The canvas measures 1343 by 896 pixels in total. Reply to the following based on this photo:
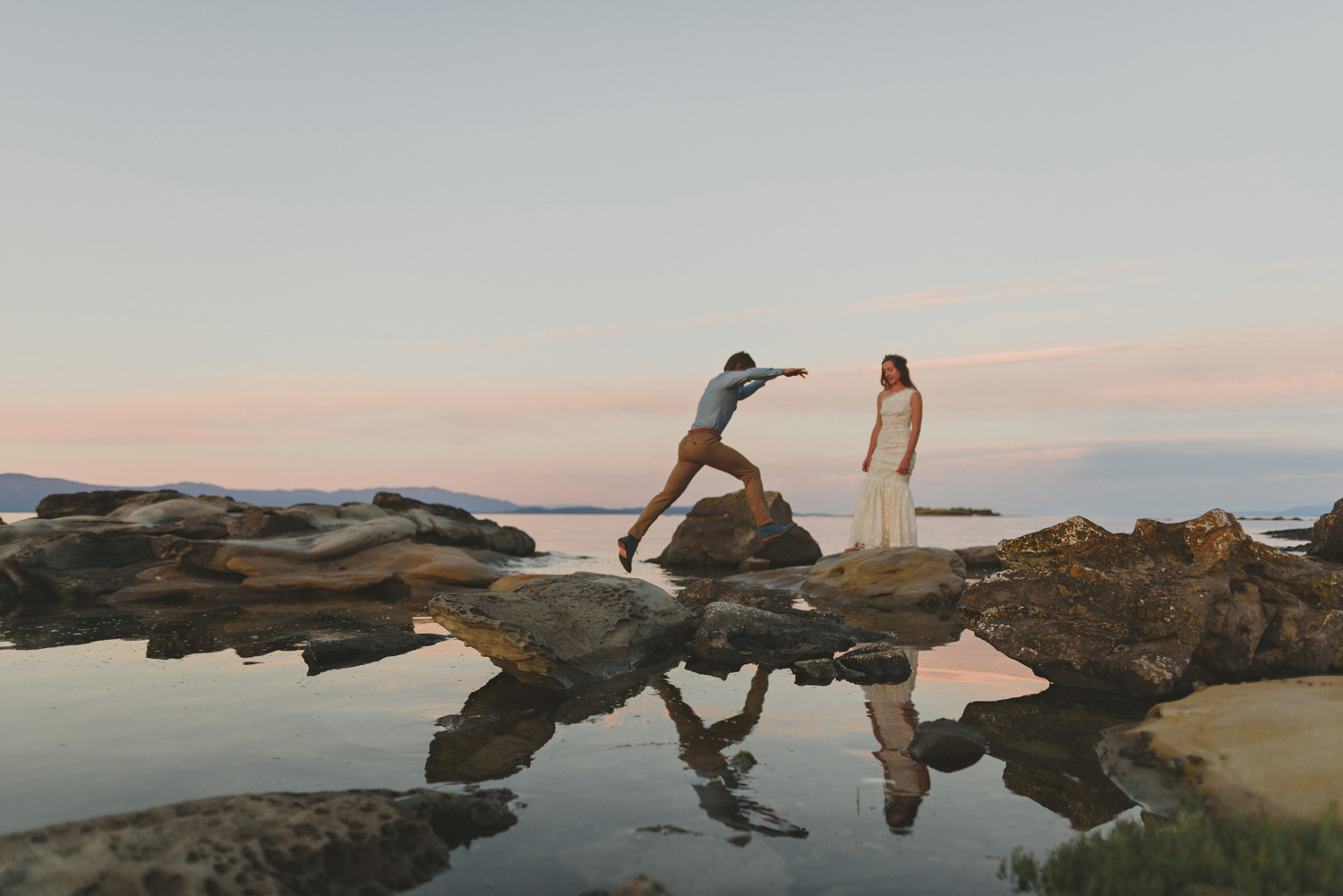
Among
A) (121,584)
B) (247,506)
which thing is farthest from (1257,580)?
(247,506)

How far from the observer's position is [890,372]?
44.9 feet

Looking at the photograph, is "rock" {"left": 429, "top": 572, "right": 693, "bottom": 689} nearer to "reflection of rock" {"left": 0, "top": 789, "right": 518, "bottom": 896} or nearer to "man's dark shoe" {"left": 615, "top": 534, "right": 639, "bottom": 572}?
"reflection of rock" {"left": 0, "top": 789, "right": 518, "bottom": 896}

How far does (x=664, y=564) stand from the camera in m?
19.6

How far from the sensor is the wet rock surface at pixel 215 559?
1165 cm

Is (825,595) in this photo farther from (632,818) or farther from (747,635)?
(632,818)

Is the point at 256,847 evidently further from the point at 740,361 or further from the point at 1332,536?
the point at 1332,536

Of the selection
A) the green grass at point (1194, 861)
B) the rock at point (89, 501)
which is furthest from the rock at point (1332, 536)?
the rock at point (89, 501)

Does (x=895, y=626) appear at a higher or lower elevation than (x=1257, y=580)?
lower

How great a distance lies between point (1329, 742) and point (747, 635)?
4.74 meters

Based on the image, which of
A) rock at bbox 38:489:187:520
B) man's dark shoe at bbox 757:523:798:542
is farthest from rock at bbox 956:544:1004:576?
rock at bbox 38:489:187:520

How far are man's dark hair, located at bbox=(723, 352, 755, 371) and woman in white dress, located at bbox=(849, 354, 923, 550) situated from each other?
3.56m

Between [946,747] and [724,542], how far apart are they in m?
15.3

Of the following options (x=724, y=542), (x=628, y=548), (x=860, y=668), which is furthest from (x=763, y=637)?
(x=724, y=542)

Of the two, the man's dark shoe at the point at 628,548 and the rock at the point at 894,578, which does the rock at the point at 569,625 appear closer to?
the man's dark shoe at the point at 628,548
